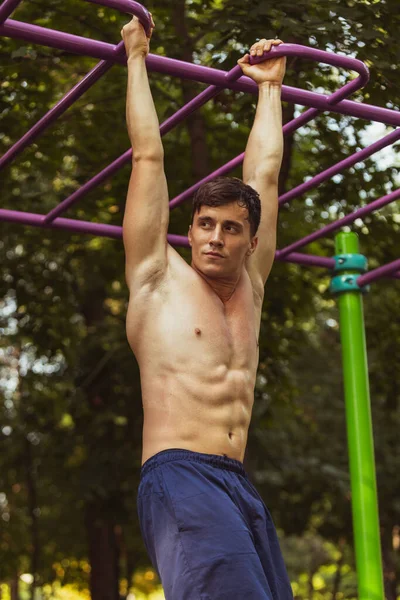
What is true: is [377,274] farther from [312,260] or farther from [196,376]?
[196,376]

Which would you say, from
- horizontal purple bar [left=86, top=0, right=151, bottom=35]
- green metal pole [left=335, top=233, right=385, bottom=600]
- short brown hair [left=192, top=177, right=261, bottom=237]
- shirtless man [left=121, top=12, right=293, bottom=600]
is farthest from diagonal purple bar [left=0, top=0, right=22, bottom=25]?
green metal pole [left=335, top=233, right=385, bottom=600]

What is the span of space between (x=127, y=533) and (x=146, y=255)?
30.5ft

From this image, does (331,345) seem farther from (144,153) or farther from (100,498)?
(144,153)

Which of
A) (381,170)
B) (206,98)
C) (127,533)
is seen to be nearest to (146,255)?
(206,98)

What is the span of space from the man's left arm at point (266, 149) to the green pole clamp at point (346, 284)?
179cm

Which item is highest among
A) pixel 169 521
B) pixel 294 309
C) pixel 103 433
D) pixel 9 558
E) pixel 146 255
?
pixel 146 255

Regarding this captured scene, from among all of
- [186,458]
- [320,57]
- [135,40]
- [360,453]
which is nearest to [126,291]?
[360,453]

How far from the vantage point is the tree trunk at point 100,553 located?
948 centimetres

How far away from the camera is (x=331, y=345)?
11.7 meters

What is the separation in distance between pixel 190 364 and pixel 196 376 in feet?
0.12


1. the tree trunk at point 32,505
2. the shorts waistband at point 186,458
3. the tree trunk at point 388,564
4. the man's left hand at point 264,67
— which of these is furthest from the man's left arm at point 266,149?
Answer: the tree trunk at point 388,564

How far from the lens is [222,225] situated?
2445 millimetres

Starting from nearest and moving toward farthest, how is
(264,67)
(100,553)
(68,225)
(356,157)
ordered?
1. (264,67)
2. (356,157)
3. (68,225)
4. (100,553)

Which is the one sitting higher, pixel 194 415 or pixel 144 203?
pixel 144 203
